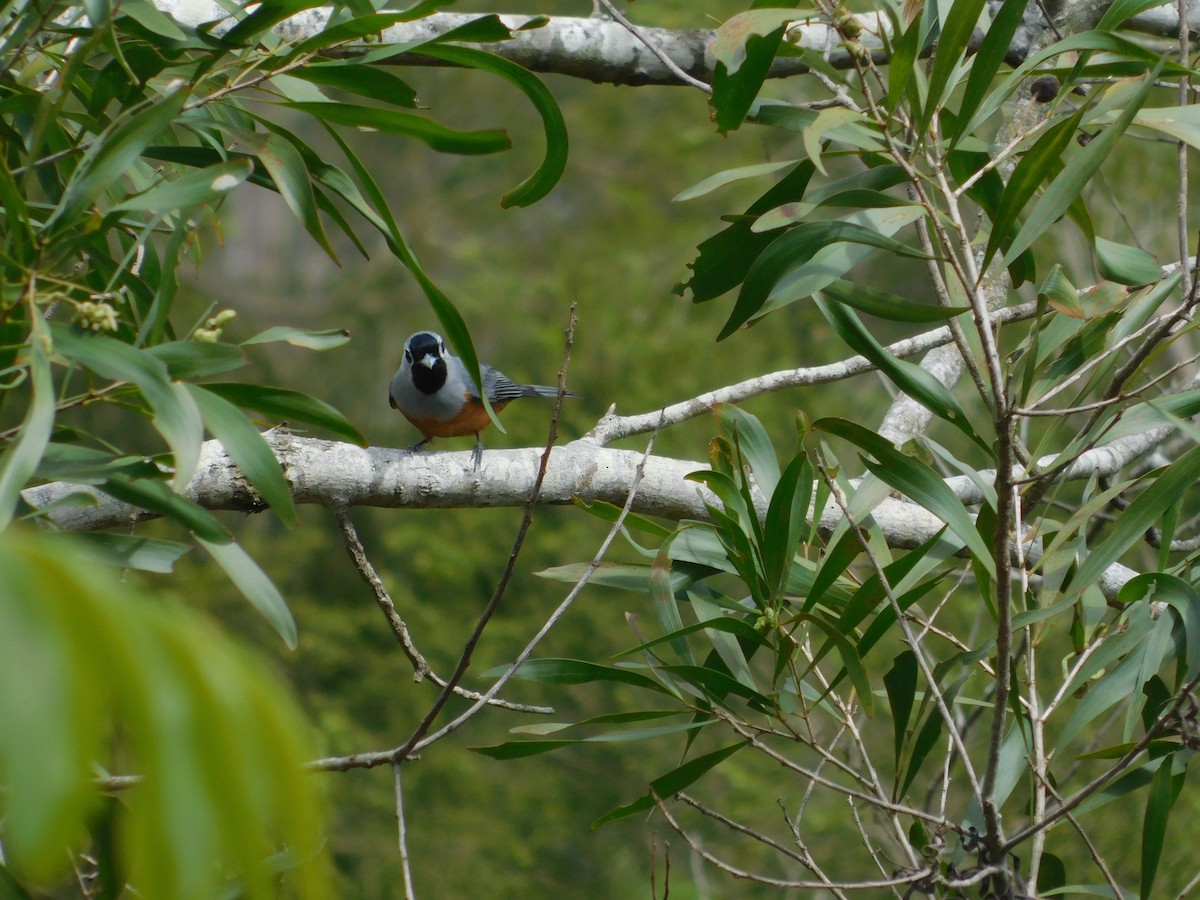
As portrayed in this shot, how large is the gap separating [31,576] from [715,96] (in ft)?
4.26

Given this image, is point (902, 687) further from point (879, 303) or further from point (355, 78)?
point (355, 78)

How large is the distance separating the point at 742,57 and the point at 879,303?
0.38 metres

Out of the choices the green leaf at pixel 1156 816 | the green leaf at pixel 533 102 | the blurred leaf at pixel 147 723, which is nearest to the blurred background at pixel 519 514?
the green leaf at pixel 533 102

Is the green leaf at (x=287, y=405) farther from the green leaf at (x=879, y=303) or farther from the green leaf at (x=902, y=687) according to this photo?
the green leaf at (x=902, y=687)

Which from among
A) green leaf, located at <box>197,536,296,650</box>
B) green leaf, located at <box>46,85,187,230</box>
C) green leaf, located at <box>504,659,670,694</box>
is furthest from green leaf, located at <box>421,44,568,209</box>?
green leaf, located at <box>504,659,670,694</box>

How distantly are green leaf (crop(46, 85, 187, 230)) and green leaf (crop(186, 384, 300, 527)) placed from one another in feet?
0.77

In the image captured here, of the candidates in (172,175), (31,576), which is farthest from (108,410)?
(31,576)

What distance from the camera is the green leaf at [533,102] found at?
149cm

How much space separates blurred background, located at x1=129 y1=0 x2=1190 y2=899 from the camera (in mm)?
8227

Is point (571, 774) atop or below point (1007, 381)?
below

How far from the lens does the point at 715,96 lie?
1.56 meters

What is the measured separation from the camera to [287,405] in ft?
4.73

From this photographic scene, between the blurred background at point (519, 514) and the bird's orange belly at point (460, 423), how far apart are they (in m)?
3.02

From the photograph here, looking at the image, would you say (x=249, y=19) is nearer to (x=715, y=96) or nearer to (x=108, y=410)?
(x=715, y=96)
